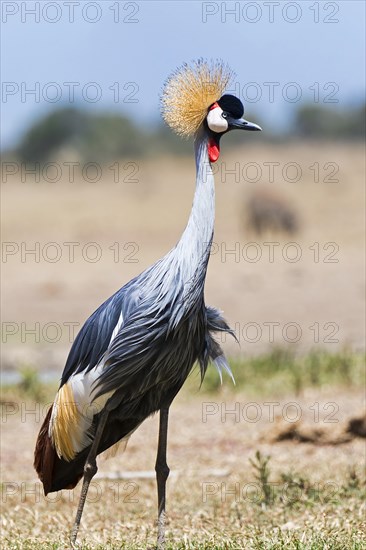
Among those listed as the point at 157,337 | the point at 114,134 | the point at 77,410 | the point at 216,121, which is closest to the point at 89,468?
the point at 77,410

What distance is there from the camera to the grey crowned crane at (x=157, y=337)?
4.65 m

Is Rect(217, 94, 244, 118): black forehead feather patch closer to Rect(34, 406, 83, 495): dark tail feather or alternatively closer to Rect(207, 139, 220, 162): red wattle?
Rect(207, 139, 220, 162): red wattle

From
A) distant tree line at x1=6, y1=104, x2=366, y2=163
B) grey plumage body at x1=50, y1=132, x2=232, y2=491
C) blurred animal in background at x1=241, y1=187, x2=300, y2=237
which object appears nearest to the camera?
grey plumage body at x1=50, y1=132, x2=232, y2=491

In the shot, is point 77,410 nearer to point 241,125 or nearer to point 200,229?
point 200,229

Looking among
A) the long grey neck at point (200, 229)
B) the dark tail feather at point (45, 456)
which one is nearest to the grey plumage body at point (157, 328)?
the long grey neck at point (200, 229)

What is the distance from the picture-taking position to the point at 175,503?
6234 millimetres

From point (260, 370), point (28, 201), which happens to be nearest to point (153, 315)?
point (260, 370)

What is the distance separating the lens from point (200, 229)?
15.3ft

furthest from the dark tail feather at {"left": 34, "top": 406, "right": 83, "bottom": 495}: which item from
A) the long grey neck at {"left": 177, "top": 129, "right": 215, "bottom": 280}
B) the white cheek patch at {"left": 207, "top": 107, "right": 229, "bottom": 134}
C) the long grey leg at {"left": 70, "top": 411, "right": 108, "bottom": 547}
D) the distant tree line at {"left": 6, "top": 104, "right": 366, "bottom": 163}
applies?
the distant tree line at {"left": 6, "top": 104, "right": 366, "bottom": 163}

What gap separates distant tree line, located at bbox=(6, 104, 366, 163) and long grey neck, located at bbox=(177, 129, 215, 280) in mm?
36016

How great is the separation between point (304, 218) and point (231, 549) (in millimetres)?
22552

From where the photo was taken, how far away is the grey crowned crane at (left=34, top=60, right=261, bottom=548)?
465 centimetres

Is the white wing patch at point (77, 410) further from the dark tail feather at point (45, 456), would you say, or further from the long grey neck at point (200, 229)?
the long grey neck at point (200, 229)

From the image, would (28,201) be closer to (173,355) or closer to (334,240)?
(334,240)
